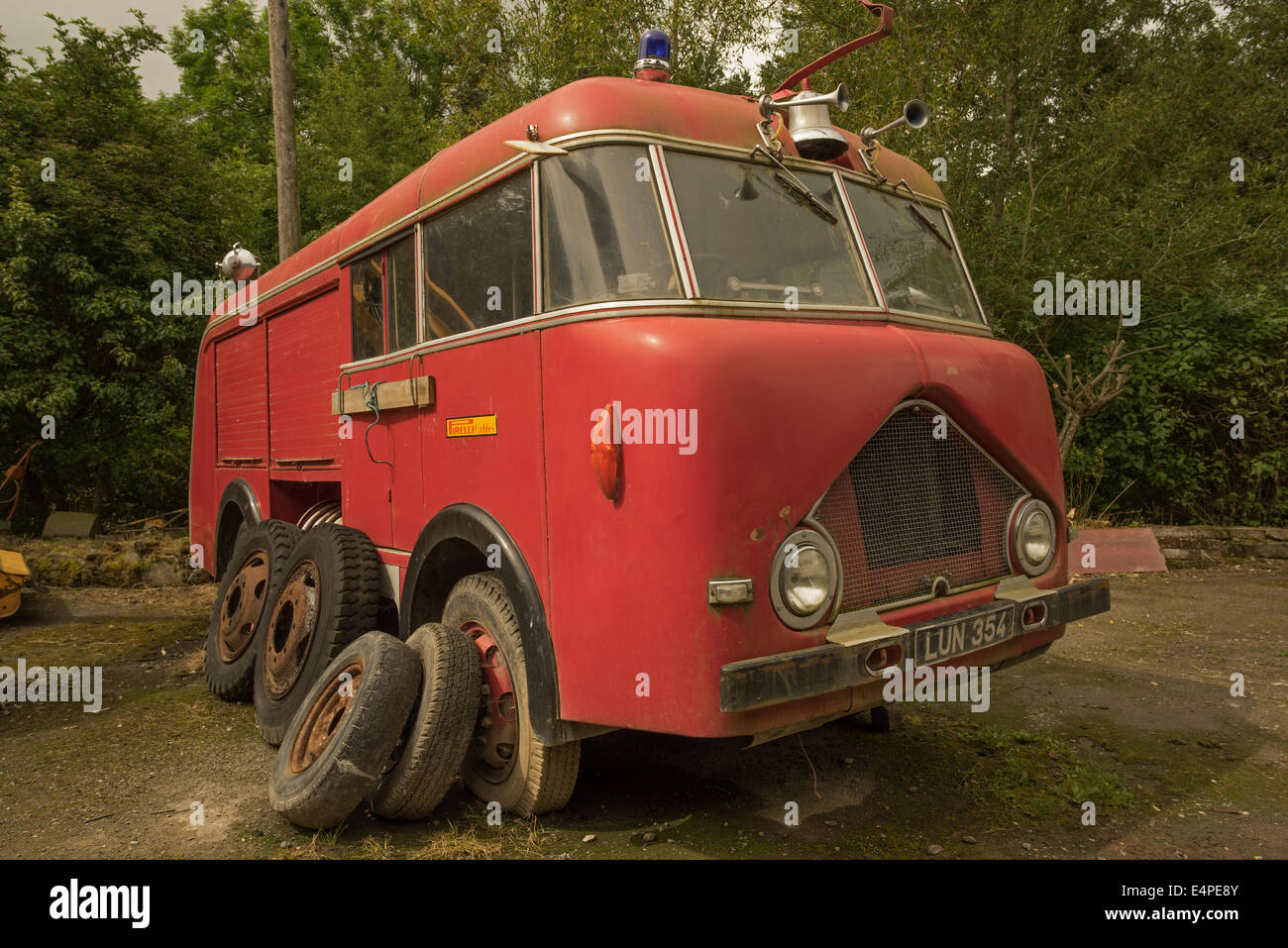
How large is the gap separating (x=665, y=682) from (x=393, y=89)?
22.0 meters

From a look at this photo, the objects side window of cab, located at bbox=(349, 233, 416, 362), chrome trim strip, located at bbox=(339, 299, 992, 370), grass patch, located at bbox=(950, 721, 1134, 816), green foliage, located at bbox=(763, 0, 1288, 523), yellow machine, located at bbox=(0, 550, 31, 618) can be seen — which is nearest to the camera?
chrome trim strip, located at bbox=(339, 299, 992, 370)

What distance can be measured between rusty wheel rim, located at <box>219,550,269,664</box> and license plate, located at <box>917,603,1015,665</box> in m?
3.89

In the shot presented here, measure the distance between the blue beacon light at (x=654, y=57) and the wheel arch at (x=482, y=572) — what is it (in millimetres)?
2020

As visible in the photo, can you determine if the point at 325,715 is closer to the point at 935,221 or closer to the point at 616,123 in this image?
the point at 616,123

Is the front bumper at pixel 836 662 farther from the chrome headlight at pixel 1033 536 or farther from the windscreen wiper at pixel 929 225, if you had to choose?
the windscreen wiper at pixel 929 225

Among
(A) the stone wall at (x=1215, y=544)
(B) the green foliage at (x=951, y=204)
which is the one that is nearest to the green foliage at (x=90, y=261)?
(B) the green foliage at (x=951, y=204)

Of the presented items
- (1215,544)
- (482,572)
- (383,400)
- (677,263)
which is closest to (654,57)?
(677,263)

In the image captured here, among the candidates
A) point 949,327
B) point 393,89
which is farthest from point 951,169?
point 393,89

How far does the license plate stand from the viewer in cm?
300

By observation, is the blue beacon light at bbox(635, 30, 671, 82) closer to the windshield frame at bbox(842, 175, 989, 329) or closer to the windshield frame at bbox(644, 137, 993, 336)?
the windshield frame at bbox(644, 137, 993, 336)

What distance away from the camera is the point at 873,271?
366 centimetres

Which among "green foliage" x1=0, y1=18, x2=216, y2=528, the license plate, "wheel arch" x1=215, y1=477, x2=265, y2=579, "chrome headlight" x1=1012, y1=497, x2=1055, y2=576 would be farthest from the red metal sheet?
"green foliage" x1=0, y1=18, x2=216, y2=528

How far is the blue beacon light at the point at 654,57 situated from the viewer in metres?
3.68

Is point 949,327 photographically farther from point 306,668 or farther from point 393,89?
point 393,89
